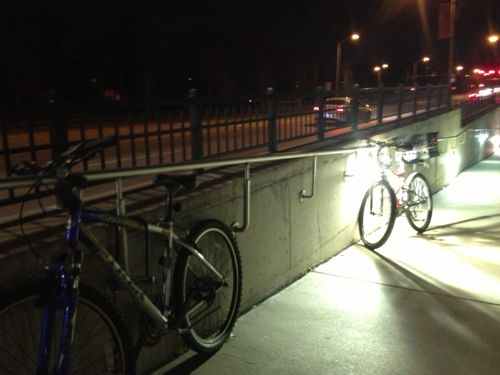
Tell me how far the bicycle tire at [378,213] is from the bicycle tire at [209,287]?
9.25 ft

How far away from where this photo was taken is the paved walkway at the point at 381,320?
12.5 ft

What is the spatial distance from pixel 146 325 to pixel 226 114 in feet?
10.5

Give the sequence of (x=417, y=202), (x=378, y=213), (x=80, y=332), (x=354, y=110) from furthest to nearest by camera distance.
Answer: (x=354, y=110) < (x=417, y=202) < (x=378, y=213) < (x=80, y=332)

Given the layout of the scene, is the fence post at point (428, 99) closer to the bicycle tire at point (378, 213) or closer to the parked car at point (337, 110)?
the parked car at point (337, 110)

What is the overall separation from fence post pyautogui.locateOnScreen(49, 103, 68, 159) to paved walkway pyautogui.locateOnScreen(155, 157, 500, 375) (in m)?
1.73

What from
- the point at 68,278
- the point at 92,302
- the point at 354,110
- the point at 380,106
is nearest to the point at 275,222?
the point at 92,302

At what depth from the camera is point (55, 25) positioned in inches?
1615

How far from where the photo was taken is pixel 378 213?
6770 millimetres

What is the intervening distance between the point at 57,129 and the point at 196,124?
5.49 feet

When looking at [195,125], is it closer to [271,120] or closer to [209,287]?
[271,120]

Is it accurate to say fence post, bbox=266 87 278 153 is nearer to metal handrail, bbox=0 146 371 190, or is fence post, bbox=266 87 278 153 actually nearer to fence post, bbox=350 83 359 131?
metal handrail, bbox=0 146 371 190

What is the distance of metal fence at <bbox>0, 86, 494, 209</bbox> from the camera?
4121 millimetres

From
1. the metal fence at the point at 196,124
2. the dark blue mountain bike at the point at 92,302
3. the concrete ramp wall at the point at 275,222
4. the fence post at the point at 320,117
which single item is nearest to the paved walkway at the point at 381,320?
the concrete ramp wall at the point at 275,222

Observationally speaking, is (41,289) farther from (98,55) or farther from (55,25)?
(98,55)
